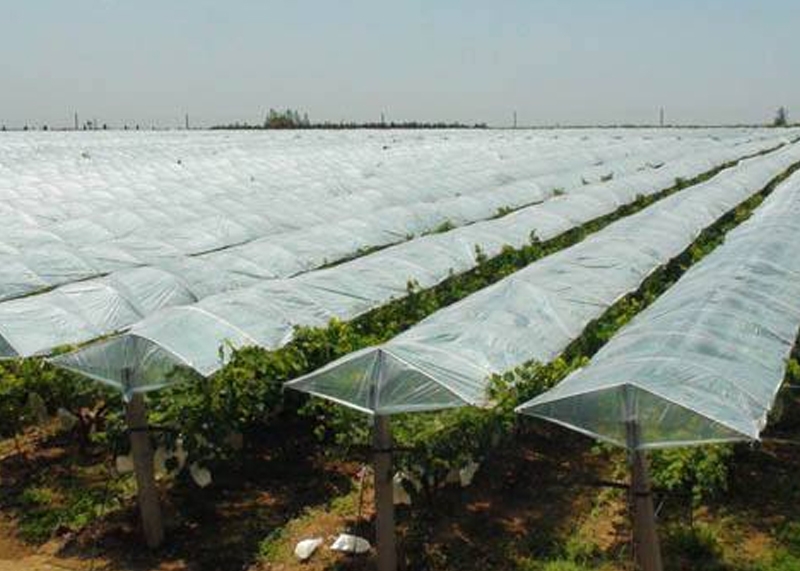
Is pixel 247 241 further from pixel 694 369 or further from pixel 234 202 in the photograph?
pixel 694 369

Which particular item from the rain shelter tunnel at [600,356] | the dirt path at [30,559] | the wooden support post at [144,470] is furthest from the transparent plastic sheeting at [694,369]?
the dirt path at [30,559]

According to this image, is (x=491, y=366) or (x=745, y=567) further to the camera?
(x=491, y=366)

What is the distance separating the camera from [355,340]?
23.6ft

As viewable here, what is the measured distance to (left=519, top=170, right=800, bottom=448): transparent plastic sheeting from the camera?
14.1ft

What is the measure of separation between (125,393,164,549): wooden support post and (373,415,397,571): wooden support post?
172 centimetres

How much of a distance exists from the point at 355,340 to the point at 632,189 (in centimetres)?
1405

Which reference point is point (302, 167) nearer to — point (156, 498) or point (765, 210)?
point (765, 210)

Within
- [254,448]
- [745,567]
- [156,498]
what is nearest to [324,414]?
[254,448]

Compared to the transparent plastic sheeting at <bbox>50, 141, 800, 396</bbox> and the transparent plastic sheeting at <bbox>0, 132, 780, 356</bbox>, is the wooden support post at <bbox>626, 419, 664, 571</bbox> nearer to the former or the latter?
the transparent plastic sheeting at <bbox>50, 141, 800, 396</bbox>

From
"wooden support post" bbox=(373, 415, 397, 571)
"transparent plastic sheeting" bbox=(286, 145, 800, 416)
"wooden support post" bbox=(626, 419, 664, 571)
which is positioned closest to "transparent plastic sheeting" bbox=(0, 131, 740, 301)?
"transparent plastic sheeting" bbox=(286, 145, 800, 416)

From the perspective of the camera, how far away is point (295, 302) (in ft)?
25.1

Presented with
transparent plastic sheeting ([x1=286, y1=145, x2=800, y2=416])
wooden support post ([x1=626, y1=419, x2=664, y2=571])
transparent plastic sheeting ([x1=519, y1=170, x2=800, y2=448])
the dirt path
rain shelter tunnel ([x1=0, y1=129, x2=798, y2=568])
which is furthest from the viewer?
rain shelter tunnel ([x1=0, y1=129, x2=798, y2=568])

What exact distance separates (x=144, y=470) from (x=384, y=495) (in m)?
1.81

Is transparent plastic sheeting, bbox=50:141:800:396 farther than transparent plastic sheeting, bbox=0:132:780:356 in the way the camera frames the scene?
No
